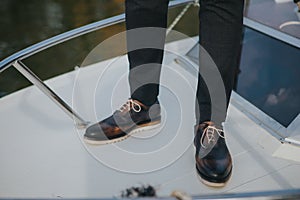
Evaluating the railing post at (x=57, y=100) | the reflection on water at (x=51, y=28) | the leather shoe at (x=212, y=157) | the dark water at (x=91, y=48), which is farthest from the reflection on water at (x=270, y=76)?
the reflection on water at (x=51, y=28)

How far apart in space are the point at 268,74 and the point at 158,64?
47 centimetres

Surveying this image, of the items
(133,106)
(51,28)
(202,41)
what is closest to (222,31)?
(202,41)

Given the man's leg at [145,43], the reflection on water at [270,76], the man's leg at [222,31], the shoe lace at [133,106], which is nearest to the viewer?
the man's leg at [222,31]

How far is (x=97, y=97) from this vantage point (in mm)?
1190

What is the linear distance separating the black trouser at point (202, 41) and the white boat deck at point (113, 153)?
124mm

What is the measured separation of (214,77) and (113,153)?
1.03ft

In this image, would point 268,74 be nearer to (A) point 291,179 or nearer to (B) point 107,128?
(A) point 291,179

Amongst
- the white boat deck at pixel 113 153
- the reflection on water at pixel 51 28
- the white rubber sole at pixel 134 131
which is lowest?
the reflection on water at pixel 51 28

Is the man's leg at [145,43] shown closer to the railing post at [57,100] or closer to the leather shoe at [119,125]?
the leather shoe at [119,125]

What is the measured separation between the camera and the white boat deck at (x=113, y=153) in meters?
0.89

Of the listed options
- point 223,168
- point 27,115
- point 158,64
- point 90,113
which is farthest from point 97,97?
point 223,168

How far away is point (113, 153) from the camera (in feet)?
3.20

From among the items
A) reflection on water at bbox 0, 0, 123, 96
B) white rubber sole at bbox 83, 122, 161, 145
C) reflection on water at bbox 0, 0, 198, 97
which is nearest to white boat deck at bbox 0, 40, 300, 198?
white rubber sole at bbox 83, 122, 161, 145

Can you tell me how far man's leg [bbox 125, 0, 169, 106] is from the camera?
88cm
